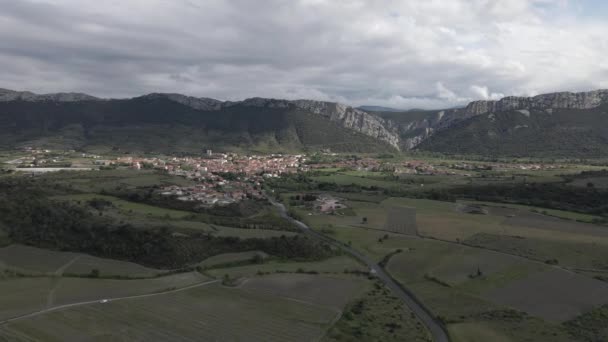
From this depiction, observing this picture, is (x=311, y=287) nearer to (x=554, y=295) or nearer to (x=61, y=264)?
(x=554, y=295)

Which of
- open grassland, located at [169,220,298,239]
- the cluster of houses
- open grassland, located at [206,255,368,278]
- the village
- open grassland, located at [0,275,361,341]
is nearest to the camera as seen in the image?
open grassland, located at [0,275,361,341]

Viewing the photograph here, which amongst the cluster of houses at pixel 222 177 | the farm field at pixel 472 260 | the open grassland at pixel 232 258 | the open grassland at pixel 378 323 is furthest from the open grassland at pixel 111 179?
the open grassland at pixel 378 323

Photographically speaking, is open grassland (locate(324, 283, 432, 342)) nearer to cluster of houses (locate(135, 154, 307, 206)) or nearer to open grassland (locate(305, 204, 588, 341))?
open grassland (locate(305, 204, 588, 341))

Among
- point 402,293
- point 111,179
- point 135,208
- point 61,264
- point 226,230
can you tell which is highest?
point 111,179

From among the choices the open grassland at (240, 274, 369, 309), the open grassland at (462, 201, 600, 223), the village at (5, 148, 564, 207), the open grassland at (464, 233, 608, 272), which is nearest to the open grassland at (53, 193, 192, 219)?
the village at (5, 148, 564, 207)

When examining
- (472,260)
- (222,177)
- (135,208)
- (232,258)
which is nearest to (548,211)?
(472,260)

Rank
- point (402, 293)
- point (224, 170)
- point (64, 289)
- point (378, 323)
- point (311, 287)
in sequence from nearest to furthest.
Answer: point (378, 323) → point (64, 289) → point (402, 293) → point (311, 287) → point (224, 170)
